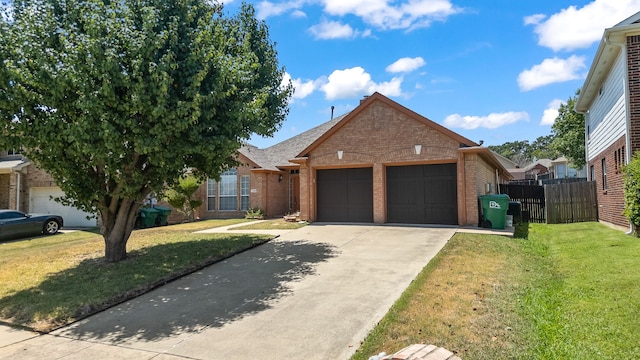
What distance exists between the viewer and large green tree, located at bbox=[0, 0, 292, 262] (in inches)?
273

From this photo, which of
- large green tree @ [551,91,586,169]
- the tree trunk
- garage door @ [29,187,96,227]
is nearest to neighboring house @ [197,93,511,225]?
the tree trunk

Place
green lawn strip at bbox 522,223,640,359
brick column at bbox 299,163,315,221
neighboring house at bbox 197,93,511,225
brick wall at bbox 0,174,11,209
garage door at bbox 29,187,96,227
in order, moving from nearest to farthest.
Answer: green lawn strip at bbox 522,223,640,359
neighboring house at bbox 197,93,511,225
brick column at bbox 299,163,315,221
garage door at bbox 29,187,96,227
brick wall at bbox 0,174,11,209

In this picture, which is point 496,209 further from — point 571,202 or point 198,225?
point 198,225

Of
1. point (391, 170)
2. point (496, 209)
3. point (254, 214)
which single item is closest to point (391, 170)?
point (391, 170)

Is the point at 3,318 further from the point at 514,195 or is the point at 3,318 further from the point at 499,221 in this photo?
the point at 514,195

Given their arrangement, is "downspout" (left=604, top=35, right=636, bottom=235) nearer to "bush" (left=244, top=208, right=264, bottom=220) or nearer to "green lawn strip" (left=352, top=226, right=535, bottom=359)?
"green lawn strip" (left=352, top=226, right=535, bottom=359)

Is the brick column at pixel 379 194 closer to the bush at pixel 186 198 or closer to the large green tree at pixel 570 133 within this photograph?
the bush at pixel 186 198

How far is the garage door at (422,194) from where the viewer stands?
1366cm

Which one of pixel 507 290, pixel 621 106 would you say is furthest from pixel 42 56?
pixel 621 106

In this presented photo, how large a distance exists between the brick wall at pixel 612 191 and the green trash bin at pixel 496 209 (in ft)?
9.98

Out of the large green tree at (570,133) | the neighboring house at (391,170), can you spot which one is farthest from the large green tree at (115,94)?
the large green tree at (570,133)

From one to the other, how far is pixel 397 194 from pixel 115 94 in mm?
10507

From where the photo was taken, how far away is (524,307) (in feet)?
16.6

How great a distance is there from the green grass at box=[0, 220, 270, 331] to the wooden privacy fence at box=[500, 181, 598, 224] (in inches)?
484
